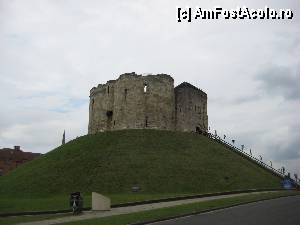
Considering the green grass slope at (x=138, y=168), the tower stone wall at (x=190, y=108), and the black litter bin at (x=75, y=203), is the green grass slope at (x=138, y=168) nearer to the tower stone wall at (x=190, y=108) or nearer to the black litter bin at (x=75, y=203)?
the tower stone wall at (x=190, y=108)

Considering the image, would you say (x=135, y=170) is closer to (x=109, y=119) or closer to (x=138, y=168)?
(x=138, y=168)

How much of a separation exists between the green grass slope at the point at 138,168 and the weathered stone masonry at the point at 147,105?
245 centimetres

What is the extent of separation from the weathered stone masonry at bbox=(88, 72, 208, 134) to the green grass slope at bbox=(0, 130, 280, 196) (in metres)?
2.45

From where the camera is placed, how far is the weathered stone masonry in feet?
194

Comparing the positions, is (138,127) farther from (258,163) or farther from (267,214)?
(267,214)

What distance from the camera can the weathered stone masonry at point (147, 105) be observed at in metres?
59.2

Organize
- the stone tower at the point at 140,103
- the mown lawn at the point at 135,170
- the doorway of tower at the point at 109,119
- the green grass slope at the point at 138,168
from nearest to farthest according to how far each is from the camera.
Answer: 1. the mown lawn at the point at 135,170
2. the green grass slope at the point at 138,168
3. the stone tower at the point at 140,103
4. the doorway of tower at the point at 109,119

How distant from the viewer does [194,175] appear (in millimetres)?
44594

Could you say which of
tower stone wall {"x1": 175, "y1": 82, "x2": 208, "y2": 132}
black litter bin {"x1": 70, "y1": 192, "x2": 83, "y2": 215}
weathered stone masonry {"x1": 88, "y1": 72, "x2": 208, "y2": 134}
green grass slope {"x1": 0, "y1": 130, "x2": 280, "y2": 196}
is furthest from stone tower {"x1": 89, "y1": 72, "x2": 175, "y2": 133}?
black litter bin {"x1": 70, "y1": 192, "x2": 83, "y2": 215}

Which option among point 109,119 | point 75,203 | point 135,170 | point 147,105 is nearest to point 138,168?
point 135,170

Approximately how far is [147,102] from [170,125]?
4671 mm

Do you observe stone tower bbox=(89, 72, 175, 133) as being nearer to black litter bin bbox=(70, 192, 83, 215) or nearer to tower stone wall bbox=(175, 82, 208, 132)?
tower stone wall bbox=(175, 82, 208, 132)

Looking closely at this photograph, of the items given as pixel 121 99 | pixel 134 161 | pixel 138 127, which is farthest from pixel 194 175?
pixel 121 99

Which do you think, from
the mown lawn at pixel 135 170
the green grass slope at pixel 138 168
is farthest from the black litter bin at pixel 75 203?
the green grass slope at pixel 138 168
